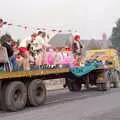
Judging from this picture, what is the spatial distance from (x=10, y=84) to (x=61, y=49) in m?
5.70

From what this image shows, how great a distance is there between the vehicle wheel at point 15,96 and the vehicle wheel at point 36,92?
1.12ft

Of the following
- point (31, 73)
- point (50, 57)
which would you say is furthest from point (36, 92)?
point (50, 57)

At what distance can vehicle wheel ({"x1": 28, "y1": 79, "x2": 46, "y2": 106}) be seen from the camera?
50.4ft

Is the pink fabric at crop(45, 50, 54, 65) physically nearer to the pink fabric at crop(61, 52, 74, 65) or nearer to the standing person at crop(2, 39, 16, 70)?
the pink fabric at crop(61, 52, 74, 65)

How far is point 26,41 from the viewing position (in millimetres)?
17203

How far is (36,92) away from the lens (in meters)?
15.8

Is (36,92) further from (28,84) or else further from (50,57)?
(50,57)

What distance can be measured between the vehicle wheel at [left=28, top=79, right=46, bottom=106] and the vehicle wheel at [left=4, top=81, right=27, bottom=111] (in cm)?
34

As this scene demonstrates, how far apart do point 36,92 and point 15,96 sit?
4.10 ft

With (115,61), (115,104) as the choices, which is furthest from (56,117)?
(115,61)

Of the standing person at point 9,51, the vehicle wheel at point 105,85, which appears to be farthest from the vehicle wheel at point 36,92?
the vehicle wheel at point 105,85

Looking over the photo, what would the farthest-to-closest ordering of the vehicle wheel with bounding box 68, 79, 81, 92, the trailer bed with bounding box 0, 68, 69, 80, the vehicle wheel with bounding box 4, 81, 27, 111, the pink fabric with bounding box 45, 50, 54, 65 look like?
the vehicle wheel with bounding box 68, 79, 81, 92, the pink fabric with bounding box 45, 50, 54, 65, the vehicle wheel with bounding box 4, 81, 27, 111, the trailer bed with bounding box 0, 68, 69, 80

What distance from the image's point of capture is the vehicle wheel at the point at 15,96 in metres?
14.3

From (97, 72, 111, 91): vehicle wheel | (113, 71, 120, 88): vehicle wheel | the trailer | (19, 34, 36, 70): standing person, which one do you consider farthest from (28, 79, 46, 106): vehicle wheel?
(113, 71, 120, 88): vehicle wheel
